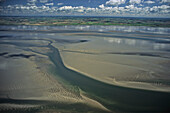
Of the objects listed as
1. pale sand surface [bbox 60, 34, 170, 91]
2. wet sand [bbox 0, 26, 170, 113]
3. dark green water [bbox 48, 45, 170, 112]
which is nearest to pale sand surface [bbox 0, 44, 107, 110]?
wet sand [bbox 0, 26, 170, 113]

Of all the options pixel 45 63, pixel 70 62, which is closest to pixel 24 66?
pixel 45 63

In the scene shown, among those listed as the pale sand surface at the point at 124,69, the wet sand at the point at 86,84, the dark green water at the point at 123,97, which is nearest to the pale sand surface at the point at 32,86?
the wet sand at the point at 86,84

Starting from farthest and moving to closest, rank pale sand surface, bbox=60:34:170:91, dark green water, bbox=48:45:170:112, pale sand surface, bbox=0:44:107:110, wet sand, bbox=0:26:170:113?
pale sand surface, bbox=60:34:170:91 < pale sand surface, bbox=0:44:107:110 < wet sand, bbox=0:26:170:113 < dark green water, bbox=48:45:170:112

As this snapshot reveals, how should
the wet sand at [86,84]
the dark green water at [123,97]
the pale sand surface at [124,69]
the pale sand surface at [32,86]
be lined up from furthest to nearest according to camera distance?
1. the pale sand surface at [124,69]
2. the pale sand surface at [32,86]
3. the wet sand at [86,84]
4. the dark green water at [123,97]

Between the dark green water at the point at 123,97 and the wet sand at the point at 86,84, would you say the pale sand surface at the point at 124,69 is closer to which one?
the wet sand at the point at 86,84

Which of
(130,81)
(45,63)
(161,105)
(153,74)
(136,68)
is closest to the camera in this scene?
(161,105)

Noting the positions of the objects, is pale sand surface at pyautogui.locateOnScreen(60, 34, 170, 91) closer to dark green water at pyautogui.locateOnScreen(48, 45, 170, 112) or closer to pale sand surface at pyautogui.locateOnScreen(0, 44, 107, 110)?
dark green water at pyautogui.locateOnScreen(48, 45, 170, 112)

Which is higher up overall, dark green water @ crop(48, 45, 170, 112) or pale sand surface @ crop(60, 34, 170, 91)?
pale sand surface @ crop(60, 34, 170, 91)

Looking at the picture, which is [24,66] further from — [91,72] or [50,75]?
[91,72]
